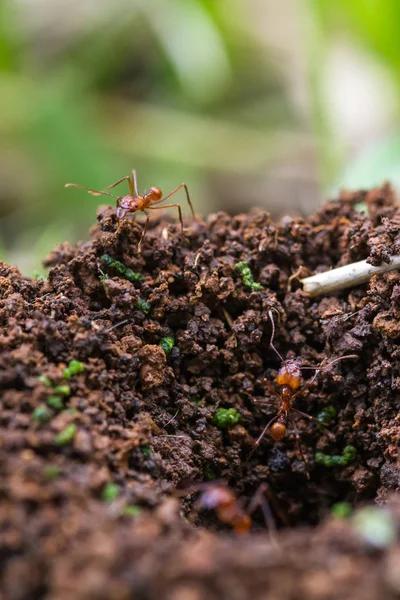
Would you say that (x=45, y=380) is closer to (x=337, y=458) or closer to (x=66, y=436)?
Result: (x=66, y=436)

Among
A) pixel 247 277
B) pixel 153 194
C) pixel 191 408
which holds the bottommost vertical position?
pixel 191 408

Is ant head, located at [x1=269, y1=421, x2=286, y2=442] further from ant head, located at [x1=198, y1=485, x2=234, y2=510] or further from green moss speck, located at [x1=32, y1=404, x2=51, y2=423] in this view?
green moss speck, located at [x1=32, y1=404, x2=51, y2=423]

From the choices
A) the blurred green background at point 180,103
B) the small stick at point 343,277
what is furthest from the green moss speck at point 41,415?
the blurred green background at point 180,103

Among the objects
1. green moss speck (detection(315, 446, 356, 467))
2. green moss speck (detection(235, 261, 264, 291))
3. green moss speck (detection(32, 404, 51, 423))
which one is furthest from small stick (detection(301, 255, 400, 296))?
green moss speck (detection(32, 404, 51, 423))

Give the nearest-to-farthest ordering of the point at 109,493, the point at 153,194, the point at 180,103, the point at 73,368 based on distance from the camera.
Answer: the point at 109,493
the point at 73,368
the point at 153,194
the point at 180,103

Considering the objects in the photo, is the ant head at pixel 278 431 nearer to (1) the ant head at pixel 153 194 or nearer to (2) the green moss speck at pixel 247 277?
(2) the green moss speck at pixel 247 277

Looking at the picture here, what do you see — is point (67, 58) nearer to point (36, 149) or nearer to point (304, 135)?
point (36, 149)

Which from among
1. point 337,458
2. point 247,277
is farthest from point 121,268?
point 337,458
